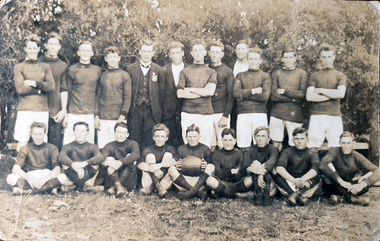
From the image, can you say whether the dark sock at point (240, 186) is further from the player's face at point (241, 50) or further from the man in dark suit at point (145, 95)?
the player's face at point (241, 50)

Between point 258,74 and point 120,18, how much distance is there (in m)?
1.77

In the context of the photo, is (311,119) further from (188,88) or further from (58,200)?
(58,200)

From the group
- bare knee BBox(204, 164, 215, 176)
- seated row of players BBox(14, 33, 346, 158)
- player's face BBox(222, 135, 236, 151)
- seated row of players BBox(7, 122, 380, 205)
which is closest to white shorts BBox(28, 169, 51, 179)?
seated row of players BBox(7, 122, 380, 205)

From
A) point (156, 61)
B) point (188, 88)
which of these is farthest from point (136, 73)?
point (188, 88)

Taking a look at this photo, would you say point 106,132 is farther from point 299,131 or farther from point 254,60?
point 299,131

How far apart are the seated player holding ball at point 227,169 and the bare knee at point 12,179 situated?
7.53ft

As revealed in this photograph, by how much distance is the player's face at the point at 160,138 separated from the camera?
11.3 feet

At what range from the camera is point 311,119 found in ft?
11.5

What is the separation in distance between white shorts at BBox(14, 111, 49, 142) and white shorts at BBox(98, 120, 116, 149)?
2.16ft

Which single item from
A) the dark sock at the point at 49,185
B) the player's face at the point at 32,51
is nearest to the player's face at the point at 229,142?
the dark sock at the point at 49,185

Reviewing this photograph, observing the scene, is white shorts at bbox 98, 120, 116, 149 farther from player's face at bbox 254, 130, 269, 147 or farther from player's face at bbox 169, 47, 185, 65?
player's face at bbox 254, 130, 269, 147

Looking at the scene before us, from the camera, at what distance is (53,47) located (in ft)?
11.5

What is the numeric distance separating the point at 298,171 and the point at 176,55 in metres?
2.00

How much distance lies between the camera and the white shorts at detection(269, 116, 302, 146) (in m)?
3.48
